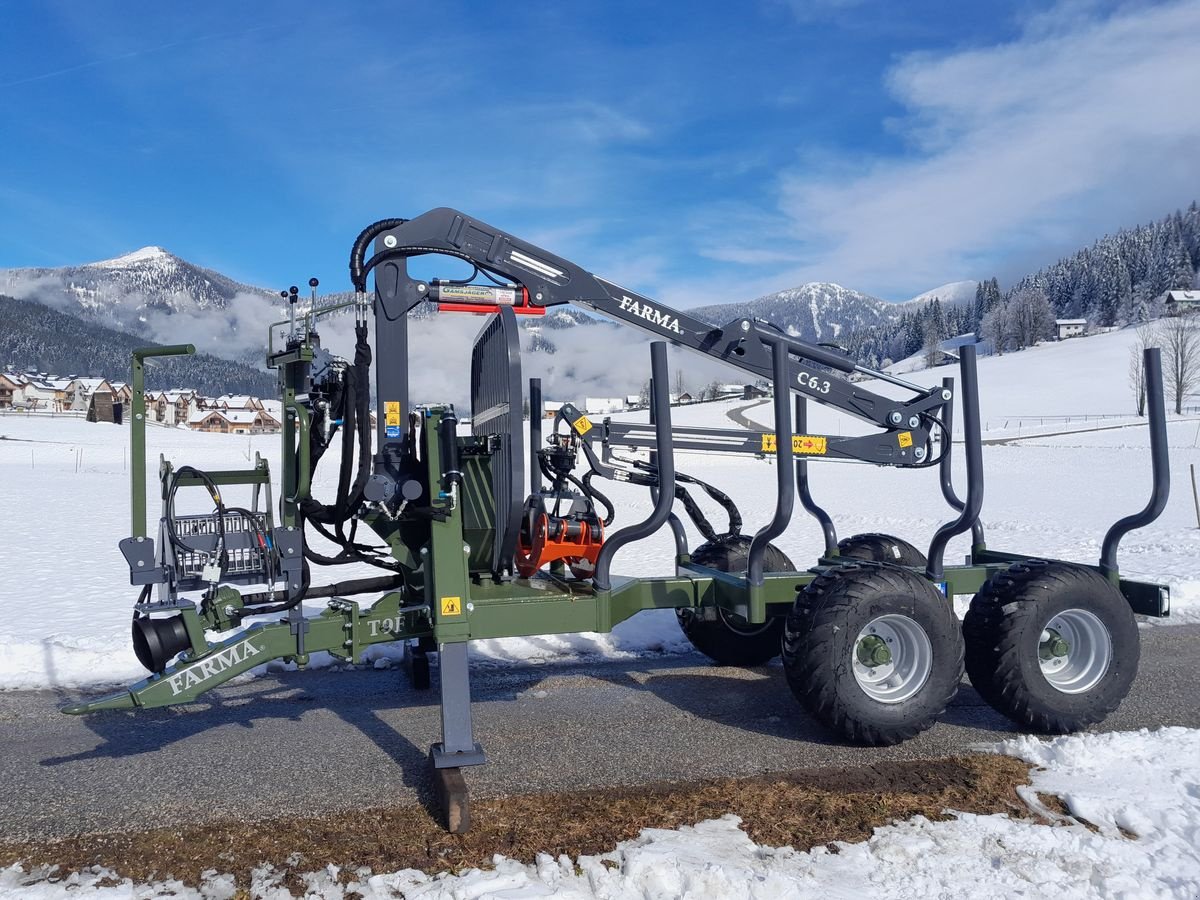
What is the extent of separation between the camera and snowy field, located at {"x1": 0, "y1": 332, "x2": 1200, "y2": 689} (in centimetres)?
809

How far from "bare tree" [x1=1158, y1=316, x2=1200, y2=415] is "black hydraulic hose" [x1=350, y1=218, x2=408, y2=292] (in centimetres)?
7205

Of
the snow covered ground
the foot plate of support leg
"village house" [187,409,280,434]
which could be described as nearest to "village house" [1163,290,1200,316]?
"village house" [187,409,280,434]

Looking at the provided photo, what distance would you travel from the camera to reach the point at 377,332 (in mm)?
5688

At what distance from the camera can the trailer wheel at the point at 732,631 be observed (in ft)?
24.7

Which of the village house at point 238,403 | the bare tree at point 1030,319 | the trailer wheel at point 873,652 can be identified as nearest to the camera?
the trailer wheel at point 873,652

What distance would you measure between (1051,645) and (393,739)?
4297mm

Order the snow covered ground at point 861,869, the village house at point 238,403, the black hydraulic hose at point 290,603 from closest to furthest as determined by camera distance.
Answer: the snow covered ground at point 861,869 < the black hydraulic hose at point 290,603 < the village house at point 238,403

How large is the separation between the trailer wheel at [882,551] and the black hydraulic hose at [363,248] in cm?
466

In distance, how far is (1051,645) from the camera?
605 cm

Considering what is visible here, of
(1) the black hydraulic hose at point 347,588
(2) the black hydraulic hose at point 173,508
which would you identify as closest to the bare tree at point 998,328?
(1) the black hydraulic hose at point 347,588

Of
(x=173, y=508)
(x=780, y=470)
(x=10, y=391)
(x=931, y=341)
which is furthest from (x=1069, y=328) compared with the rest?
(x=173, y=508)

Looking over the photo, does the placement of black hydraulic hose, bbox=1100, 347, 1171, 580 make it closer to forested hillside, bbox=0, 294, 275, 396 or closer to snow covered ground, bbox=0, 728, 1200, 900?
snow covered ground, bbox=0, 728, 1200, 900

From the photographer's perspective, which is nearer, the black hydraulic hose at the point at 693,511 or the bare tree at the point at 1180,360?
the black hydraulic hose at the point at 693,511

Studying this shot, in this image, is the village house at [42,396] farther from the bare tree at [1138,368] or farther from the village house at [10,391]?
the bare tree at [1138,368]
